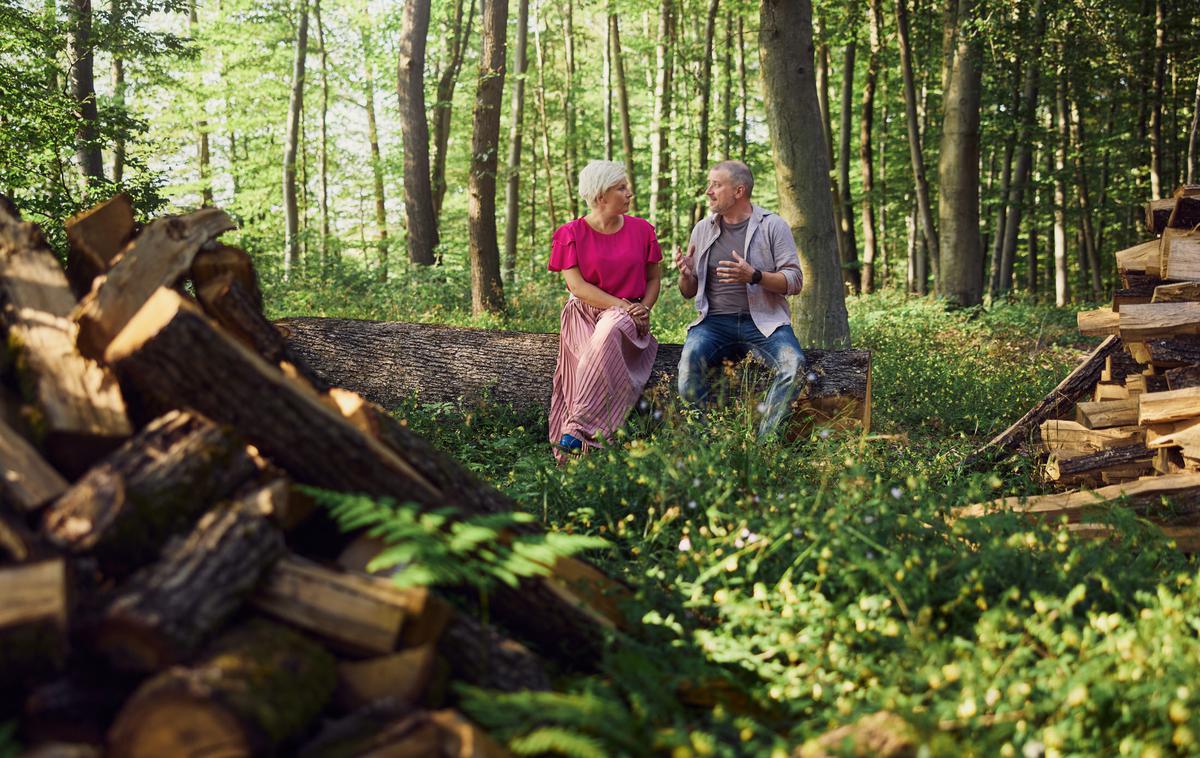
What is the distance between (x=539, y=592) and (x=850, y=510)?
130 centimetres

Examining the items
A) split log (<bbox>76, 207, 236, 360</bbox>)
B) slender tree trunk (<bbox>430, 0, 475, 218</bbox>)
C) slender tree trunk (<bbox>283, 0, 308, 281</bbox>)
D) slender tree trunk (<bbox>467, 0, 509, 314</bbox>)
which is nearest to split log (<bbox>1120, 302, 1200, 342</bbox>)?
split log (<bbox>76, 207, 236, 360</bbox>)

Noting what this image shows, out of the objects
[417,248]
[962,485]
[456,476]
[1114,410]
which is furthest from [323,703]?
[417,248]

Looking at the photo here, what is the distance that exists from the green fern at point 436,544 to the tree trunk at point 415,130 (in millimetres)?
12188

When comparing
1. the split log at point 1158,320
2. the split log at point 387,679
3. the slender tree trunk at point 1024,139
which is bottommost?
the split log at point 387,679

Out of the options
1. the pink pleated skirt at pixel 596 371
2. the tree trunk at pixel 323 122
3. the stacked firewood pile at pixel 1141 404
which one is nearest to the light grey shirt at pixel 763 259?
the pink pleated skirt at pixel 596 371

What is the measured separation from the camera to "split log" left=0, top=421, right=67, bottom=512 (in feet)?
7.63

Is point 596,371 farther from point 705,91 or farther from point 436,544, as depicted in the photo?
point 705,91

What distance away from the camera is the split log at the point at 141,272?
282 centimetres

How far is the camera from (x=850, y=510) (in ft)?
11.3

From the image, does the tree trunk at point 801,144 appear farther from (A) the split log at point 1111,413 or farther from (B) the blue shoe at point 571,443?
(B) the blue shoe at point 571,443

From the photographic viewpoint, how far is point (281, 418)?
8.84 ft

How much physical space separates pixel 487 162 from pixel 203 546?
984cm

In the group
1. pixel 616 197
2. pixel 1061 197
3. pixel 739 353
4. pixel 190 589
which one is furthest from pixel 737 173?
pixel 1061 197

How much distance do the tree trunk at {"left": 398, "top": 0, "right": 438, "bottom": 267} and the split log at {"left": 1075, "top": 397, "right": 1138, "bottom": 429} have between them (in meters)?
11.0
